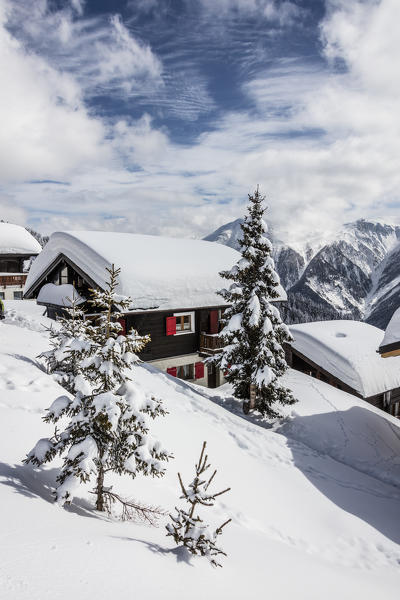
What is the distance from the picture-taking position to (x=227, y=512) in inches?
316

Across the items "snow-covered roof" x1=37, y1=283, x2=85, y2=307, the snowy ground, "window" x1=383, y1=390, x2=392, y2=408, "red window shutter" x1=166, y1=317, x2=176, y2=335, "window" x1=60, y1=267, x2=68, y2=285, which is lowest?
"window" x1=383, y1=390, x2=392, y2=408

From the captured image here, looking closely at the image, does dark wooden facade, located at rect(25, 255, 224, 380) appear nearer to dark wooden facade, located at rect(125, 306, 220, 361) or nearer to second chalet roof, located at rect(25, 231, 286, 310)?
dark wooden facade, located at rect(125, 306, 220, 361)

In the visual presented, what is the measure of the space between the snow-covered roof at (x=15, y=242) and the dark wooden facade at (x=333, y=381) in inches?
1195

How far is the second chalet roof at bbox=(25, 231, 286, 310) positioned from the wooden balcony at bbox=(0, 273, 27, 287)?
19355mm

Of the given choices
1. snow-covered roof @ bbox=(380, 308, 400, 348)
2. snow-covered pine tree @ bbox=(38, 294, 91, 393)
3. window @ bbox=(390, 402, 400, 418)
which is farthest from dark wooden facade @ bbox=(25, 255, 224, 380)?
window @ bbox=(390, 402, 400, 418)

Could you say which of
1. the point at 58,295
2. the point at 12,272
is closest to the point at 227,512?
the point at 58,295

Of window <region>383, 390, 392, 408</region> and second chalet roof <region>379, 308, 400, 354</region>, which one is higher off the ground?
second chalet roof <region>379, 308, 400, 354</region>

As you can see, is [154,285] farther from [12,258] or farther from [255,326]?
[12,258]

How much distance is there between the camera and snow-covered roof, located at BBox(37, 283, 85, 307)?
19.9 m

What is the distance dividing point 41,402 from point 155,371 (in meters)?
8.22

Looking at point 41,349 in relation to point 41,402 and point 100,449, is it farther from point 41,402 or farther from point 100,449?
point 100,449

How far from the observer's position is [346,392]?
2266 centimetres

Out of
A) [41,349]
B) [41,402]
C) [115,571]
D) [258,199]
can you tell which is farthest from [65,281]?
[115,571]

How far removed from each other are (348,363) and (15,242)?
36417mm
